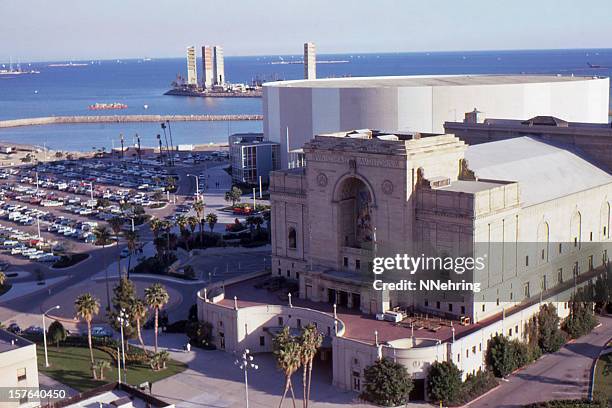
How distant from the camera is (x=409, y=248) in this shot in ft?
203

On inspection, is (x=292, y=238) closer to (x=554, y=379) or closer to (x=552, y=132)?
(x=554, y=379)

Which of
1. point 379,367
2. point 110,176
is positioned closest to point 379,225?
point 379,367

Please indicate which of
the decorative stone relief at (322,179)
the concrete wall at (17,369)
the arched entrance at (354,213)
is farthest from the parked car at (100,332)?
the decorative stone relief at (322,179)

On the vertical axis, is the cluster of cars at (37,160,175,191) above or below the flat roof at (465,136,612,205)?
below

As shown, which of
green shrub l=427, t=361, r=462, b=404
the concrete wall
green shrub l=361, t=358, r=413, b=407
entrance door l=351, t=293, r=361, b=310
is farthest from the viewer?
entrance door l=351, t=293, r=361, b=310

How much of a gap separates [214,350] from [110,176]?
9654cm

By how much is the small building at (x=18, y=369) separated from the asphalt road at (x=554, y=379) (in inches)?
1075

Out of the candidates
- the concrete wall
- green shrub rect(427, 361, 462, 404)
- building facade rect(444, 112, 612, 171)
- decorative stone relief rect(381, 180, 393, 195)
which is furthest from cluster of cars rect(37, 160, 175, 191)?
green shrub rect(427, 361, 462, 404)

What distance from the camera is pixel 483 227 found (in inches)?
2344

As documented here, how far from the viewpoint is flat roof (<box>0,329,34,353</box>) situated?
4962 centimetres

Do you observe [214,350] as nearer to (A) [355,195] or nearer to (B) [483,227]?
(A) [355,195]

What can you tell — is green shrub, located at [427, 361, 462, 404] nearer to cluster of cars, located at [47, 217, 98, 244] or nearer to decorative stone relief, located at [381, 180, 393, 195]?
decorative stone relief, located at [381, 180, 393, 195]

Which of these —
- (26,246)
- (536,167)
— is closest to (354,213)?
(536,167)

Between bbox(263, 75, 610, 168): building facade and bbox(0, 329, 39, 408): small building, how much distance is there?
77.2m
